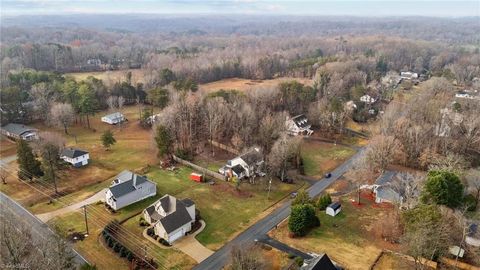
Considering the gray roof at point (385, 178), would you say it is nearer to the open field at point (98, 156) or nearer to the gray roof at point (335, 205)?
the gray roof at point (335, 205)

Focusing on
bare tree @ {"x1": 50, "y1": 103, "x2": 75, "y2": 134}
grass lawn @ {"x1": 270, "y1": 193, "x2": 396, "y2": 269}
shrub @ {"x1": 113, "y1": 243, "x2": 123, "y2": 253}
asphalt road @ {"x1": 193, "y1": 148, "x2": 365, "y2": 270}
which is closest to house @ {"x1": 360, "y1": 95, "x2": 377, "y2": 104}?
asphalt road @ {"x1": 193, "y1": 148, "x2": 365, "y2": 270}

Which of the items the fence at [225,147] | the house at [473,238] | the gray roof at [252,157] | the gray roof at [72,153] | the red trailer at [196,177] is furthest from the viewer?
the fence at [225,147]

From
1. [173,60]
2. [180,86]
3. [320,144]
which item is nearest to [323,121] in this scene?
[320,144]

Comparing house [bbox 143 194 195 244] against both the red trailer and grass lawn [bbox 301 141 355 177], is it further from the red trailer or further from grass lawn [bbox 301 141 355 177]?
grass lawn [bbox 301 141 355 177]

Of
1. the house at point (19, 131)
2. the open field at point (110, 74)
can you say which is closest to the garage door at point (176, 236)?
the house at point (19, 131)

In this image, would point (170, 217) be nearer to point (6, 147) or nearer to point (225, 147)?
point (225, 147)

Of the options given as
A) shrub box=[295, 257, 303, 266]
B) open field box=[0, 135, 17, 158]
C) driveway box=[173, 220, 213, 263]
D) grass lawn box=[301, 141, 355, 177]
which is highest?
shrub box=[295, 257, 303, 266]

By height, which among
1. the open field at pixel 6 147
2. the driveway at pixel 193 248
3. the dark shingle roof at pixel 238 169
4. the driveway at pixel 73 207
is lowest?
A: the open field at pixel 6 147
